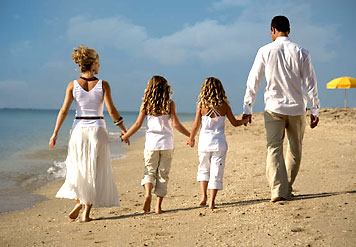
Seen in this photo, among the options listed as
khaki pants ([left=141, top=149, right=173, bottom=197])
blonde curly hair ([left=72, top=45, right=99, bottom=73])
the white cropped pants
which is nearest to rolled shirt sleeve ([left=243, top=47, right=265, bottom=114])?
the white cropped pants

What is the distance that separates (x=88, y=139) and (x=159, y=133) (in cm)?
96

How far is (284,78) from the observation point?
5402 mm

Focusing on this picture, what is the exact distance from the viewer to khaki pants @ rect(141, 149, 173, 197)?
570 centimetres

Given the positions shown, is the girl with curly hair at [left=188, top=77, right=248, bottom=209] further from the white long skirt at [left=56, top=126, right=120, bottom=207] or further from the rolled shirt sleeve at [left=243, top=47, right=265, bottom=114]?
the white long skirt at [left=56, top=126, right=120, bottom=207]

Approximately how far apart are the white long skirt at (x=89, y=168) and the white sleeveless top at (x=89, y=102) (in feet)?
0.30

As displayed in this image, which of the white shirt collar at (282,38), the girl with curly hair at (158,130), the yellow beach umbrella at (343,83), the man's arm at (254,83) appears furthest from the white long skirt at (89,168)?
the yellow beach umbrella at (343,83)

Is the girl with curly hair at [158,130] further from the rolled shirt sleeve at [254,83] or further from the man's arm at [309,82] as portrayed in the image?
the man's arm at [309,82]

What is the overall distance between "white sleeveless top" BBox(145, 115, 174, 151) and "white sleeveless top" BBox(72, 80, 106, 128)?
0.72 metres

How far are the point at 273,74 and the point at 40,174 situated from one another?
8361 mm

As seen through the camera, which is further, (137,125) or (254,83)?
(137,125)

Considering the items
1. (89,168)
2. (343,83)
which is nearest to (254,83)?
(89,168)

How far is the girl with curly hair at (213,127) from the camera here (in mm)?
5648

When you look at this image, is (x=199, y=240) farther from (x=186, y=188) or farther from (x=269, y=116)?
(x=186, y=188)

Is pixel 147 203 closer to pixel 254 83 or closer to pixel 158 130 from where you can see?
pixel 158 130
